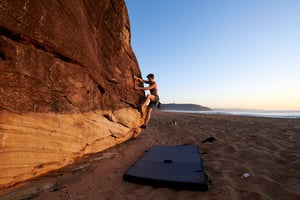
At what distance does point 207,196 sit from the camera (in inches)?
90.9

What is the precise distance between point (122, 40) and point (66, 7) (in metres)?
2.54

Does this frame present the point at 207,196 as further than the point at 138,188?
No

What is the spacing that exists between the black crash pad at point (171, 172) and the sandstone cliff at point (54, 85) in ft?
5.01

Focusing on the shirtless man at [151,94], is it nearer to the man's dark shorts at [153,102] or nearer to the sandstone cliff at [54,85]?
the man's dark shorts at [153,102]

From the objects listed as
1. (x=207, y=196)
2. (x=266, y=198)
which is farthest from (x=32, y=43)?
(x=266, y=198)

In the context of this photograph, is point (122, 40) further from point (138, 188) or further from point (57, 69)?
point (138, 188)

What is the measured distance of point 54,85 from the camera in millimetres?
3104

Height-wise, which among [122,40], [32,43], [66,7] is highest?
[122,40]

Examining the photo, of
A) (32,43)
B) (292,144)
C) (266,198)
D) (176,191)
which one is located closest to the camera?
(266,198)

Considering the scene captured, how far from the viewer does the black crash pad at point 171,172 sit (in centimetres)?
249

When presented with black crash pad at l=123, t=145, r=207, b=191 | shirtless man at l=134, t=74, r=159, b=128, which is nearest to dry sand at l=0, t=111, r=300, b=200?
black crash pad at l=123, t=145, r=207, b=191

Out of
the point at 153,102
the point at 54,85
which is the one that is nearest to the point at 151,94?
the point at 153,102

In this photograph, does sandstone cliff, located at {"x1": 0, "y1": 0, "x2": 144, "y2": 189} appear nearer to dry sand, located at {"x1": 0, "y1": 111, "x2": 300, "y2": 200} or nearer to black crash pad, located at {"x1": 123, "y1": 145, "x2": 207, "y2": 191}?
dry sand, located at {"x1": 0, "y1": 111, "x2": 300, "y2": 200}

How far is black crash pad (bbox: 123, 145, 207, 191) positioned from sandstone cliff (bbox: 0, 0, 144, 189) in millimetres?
1528
